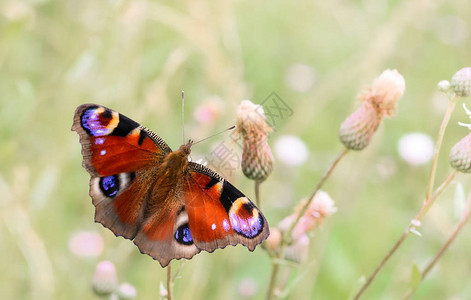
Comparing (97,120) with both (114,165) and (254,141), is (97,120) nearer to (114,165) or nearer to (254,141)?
(114,165)

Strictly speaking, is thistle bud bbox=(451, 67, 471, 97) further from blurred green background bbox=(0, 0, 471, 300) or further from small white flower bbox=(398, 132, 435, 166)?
small white flower bbox=(398, 132, 435, 166)

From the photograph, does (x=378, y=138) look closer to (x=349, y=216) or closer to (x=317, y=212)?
(x=349, y=216)

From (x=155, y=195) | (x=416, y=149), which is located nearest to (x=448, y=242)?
(x=155, y=195)

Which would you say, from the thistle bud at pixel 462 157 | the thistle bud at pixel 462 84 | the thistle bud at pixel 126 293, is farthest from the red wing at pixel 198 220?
the thistle bud at pixel 462 84

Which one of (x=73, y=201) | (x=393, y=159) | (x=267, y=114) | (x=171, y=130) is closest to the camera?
(x=267, y=114)

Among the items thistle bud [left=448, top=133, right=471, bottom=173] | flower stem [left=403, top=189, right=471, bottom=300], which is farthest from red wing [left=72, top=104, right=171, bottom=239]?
thistle bud [left=448, top=133, right=471, bottom=173]

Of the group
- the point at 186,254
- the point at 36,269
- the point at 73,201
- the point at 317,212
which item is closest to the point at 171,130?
the point at 73,201
